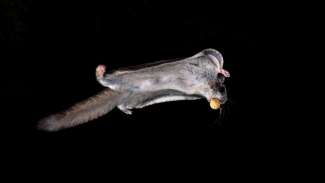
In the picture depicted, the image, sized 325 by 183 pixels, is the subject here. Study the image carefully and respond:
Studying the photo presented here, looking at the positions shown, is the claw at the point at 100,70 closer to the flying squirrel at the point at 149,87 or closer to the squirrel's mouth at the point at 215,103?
the flying squirrel at the point at 149,87

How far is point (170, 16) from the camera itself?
292cm

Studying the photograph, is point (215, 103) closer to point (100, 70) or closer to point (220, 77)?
point (220, 77)

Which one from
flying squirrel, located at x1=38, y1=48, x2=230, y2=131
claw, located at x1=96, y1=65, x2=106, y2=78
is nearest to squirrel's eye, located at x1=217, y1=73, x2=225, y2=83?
flying squirrel, located at x1=38, y1=48, x2=230, y2=131

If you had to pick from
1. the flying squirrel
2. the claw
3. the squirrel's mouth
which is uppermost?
the claw

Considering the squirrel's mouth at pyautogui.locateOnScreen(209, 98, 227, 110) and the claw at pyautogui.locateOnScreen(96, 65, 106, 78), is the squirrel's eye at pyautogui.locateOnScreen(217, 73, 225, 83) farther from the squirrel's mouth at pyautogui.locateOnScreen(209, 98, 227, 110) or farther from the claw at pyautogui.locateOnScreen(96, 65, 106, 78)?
the claw at pyautogui.locateOnScreen(96, 65, 106, 78)

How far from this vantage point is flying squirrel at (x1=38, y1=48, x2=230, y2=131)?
53.3 inches

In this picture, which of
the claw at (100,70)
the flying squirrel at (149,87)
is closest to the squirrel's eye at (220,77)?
the flying squirrel at (149,87)

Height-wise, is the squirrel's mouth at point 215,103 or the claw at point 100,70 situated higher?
the claw at point 100,70

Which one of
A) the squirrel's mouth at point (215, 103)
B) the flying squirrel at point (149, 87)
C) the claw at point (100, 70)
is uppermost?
the claw at point (100, 70)

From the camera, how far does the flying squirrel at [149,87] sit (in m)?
1.35

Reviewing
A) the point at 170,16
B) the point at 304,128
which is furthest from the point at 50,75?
the point at 304,128

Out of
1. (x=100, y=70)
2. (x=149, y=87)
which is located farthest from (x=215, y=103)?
(x=100, y=70)

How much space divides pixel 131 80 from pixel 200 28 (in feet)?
5.60

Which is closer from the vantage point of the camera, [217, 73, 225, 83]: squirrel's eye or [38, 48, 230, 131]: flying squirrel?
[38, 48, 230, 131]: flying squirrel
